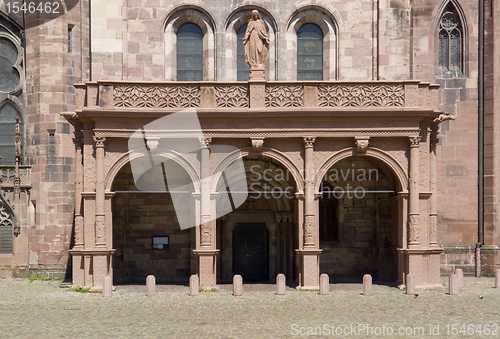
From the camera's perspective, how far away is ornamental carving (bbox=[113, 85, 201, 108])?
2191 cm

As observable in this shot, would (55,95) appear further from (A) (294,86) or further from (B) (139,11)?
(A) (294,86)

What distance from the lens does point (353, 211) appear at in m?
25.8

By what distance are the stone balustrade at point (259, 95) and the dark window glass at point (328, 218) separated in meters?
4.95

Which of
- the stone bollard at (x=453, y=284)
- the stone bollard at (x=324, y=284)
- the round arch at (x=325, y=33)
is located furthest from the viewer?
the round arch at (x=325, y=33)

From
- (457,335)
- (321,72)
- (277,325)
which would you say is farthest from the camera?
(321,72)

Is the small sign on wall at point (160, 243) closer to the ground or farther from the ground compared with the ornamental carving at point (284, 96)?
closer to the ground

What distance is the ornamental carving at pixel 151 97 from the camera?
21.9 m

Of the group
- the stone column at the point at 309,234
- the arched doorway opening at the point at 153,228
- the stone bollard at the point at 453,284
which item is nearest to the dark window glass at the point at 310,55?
the stone column at the point at 309,234

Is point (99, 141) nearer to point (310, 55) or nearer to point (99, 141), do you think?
point (99, 141)

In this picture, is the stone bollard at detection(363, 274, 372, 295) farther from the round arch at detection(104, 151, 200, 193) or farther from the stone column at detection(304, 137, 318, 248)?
the round arch at detection(104, 151, 200, 193)

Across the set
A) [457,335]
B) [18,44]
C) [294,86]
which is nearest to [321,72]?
[294,86]

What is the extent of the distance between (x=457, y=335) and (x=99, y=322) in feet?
27.5

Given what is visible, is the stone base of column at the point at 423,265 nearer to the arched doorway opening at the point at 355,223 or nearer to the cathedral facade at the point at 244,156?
the cathedral facade at the point at 244,156
